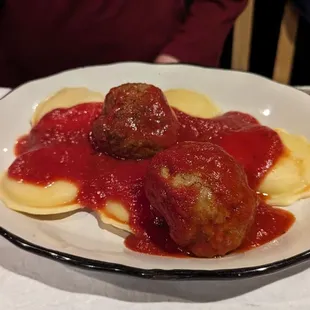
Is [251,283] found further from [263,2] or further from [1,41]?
[263,2]

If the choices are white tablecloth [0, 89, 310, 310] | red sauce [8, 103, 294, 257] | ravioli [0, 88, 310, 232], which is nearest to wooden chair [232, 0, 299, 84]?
red sauce [8, 103, 294, 257]

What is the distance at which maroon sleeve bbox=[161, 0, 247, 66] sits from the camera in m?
2.60

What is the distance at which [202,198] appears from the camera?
131 centimetres

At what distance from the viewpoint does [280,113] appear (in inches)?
75.5

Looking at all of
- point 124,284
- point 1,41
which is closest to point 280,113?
point 124,284

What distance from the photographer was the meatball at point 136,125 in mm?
1612

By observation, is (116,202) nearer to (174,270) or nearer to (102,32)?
(174,270)

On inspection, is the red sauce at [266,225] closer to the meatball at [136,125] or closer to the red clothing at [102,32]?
the meatball at [136,125]

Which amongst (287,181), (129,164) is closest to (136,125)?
(129,164)

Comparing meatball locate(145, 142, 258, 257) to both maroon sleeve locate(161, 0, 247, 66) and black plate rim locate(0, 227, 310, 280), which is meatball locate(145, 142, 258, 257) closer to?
black plate rim locate(0, 227, 310, 280)

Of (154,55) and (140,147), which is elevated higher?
(140,147)

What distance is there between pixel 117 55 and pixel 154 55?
0.62 ft

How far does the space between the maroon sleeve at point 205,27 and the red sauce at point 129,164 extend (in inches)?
32.1

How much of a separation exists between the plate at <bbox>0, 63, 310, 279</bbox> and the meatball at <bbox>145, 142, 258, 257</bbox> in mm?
58
